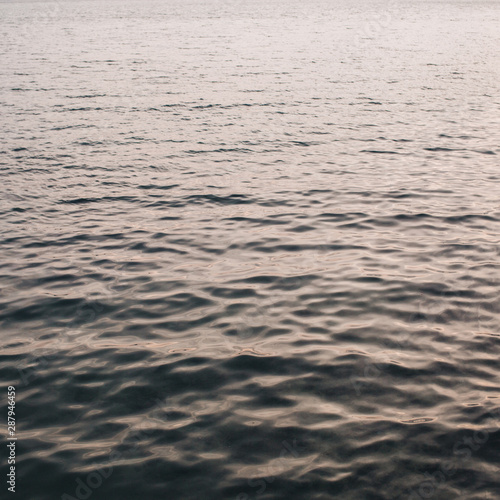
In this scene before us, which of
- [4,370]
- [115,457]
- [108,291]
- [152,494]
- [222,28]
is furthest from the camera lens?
[222,28]

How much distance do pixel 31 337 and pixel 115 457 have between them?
4138 mm

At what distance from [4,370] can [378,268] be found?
8.67m

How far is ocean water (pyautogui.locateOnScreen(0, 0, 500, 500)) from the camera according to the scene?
26.1 feet

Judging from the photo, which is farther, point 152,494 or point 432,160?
point 432,160

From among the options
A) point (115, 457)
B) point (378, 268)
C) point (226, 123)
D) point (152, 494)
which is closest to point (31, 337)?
point (115, 457)

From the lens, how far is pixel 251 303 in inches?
479

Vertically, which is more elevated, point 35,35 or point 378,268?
point 35,35

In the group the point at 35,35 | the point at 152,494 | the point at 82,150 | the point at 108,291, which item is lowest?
the point at 152,494

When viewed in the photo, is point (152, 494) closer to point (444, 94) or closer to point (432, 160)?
point (432, 160)

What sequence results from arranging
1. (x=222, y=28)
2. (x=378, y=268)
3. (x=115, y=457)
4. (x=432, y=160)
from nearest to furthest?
(x=115, y=457)
(x=378, y=268)
(x=432, y=160)
(x=222, y=28)

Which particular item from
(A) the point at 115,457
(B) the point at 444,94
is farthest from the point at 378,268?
(B) the point at 444,94

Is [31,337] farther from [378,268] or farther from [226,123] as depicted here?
[226,123]

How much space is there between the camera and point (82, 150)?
81.2 ft

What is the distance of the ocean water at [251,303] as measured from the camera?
7.94 metres
